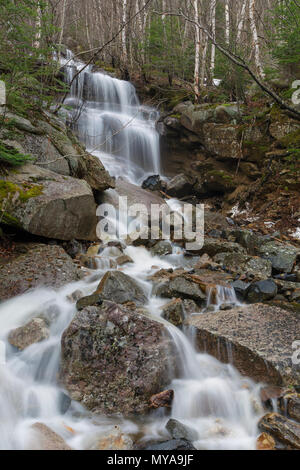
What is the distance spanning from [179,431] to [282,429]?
0.87 meters

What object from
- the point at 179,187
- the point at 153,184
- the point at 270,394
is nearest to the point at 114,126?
the point at 153,184

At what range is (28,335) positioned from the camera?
11.0 ft

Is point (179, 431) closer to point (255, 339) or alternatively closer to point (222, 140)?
point (255, 339)

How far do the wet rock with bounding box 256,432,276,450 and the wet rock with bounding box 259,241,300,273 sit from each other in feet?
10.8

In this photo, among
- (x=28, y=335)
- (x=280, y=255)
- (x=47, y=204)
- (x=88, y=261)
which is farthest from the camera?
(x=280, y=255)

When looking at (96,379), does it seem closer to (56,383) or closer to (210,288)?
(56,383)

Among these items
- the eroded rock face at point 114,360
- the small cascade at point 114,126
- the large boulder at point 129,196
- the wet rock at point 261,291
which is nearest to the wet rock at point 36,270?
the eroded rock face at point 114,360

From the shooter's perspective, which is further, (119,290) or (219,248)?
(219,248)

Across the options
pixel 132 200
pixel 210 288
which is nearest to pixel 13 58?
pixel 132 200

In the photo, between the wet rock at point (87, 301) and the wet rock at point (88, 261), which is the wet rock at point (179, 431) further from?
the wet rock at point (88, 261)

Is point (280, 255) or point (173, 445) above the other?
point (280, 255)

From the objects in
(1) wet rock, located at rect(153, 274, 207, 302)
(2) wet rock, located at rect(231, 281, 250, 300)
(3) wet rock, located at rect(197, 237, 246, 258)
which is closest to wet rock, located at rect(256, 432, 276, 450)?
(1) wet rock, located at rect(153, 274, 207, 302)

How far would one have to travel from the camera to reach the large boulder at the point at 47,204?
15.1 feet

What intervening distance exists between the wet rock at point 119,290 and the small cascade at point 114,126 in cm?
574
